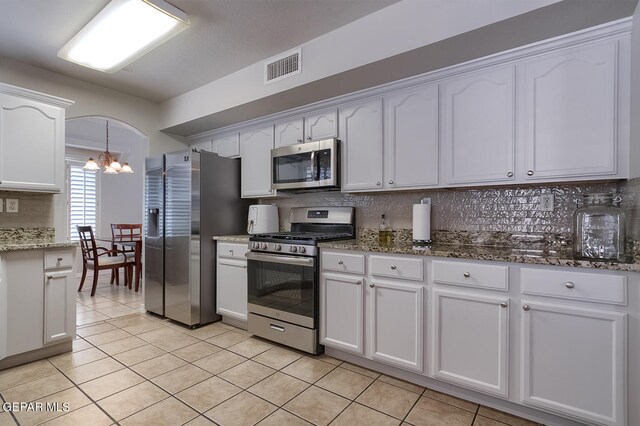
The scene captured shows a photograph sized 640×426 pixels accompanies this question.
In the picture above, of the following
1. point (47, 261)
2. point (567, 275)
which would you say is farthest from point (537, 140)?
point (47, 261)

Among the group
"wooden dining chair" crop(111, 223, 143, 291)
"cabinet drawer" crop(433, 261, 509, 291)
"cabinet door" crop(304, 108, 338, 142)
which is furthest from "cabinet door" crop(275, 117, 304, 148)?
"wooden dining chair" crop(111, 223, 143, 291)

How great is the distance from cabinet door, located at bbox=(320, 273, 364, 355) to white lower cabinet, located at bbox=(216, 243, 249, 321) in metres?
0.97

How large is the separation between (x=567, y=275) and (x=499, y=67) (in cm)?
136

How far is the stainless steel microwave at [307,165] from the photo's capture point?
9.30 feet

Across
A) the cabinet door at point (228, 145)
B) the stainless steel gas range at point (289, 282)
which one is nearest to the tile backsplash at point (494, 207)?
the stainless steel gas range at point (289, 282)

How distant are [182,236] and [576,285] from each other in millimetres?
3186

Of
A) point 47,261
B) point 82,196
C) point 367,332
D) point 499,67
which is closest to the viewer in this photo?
point 499,67

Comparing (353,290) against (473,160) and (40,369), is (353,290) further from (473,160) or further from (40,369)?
(40,369)

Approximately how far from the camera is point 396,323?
85.9 inches

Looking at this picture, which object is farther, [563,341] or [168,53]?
[168,53]

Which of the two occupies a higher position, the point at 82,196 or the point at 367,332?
the point at 82,196

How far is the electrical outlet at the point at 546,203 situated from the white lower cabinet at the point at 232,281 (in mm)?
2408

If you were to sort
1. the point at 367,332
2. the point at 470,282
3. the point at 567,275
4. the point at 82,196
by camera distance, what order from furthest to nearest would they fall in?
1. the point at 82,196
2. the point at 367,332
3. the point at 470,282
4. the point at 567,275

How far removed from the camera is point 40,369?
93.0 inches
